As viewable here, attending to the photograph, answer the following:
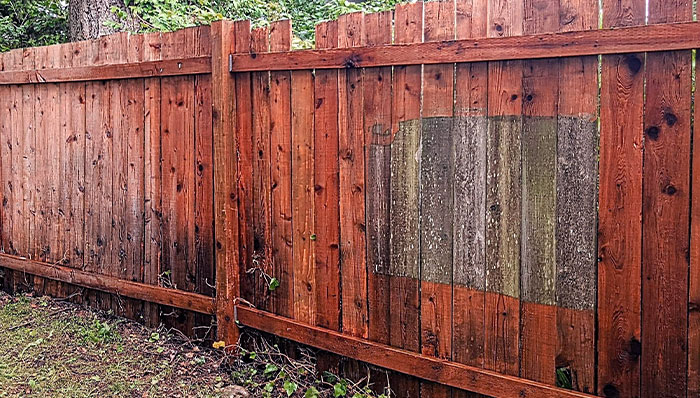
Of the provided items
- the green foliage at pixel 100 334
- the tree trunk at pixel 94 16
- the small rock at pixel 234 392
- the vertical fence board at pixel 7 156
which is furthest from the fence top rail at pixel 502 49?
the tree trunk at pixel 94 16

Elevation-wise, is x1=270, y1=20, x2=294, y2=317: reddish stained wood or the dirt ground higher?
x1=270, y1=20, x2=294, y2=317: reddish stained wood

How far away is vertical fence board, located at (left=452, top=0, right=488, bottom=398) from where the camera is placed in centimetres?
260

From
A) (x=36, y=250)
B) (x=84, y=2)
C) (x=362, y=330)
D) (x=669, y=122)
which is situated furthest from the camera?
(x=84, y=2)

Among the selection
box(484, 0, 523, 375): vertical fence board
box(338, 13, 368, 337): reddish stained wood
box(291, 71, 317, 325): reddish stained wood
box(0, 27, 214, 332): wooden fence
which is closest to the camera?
box(484, 0, 523, 375): vertical fence board

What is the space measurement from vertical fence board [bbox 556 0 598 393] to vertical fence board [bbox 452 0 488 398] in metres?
0.32

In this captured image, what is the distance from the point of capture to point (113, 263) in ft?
14.1

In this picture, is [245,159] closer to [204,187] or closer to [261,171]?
[261,171]

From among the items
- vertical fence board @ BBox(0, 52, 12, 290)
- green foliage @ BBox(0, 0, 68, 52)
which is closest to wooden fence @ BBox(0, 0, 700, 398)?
vertical fence board @ BBox(0, 52, 12, 290)

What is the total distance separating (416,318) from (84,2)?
550 cm

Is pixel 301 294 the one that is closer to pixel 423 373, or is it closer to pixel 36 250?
pixel 423 373

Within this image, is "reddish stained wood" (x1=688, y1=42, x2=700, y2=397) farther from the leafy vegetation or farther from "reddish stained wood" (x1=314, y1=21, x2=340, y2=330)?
the leafy vegetation

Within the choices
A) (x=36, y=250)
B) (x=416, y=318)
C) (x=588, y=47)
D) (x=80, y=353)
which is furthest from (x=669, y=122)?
(x=36, y=250)

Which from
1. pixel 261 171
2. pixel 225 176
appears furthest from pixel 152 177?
pixel 261 171

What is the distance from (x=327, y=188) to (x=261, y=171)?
48 cm
